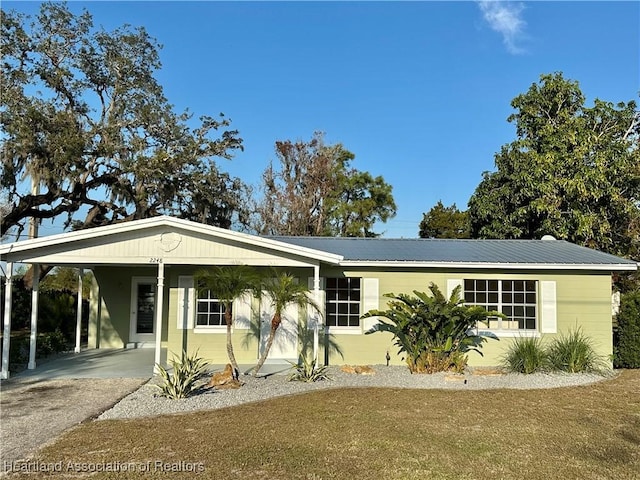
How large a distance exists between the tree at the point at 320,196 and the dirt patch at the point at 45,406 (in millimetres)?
19899

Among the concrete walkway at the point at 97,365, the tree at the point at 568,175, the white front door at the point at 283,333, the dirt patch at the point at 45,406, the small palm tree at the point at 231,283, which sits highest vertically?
the tree at the point at 568,175

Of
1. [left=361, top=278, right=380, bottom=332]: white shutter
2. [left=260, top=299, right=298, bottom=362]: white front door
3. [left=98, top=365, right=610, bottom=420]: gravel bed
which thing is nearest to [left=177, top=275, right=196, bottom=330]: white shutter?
[left=260, top=299, right=298, bottom=362]: white front door

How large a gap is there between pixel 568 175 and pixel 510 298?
861 cm

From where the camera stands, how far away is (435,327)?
35.5ft

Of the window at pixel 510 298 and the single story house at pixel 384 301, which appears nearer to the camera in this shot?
the single story house at pixel 384 301

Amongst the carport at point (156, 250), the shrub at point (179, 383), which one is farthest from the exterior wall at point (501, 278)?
the shrub at point (179, 383)

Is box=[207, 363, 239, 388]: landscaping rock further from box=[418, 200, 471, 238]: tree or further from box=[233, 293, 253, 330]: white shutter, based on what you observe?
box=[418, 200, 471, 238]: tree

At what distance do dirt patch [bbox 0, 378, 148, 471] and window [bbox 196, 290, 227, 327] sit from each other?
2530 millimetres

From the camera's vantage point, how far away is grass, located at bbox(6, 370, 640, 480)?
200 inches

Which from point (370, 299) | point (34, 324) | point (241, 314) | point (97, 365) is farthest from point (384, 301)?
point (34, 324)

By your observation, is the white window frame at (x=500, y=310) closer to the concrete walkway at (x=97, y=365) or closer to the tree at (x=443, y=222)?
the concrete walkway at (x=97, y=365)

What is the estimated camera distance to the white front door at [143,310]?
1570cm

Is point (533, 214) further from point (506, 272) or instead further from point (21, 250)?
point (21, 250)

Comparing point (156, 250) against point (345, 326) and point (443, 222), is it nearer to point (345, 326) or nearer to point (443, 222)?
point (345, 326)
